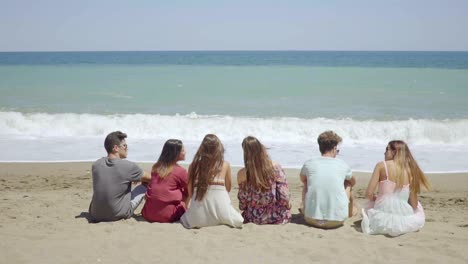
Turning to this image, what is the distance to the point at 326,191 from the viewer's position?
15.6ft

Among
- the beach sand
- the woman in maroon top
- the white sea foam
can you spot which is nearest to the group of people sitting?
the woman in maroon top

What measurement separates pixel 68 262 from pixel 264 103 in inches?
562

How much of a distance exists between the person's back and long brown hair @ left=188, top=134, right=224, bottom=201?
0.62 meters

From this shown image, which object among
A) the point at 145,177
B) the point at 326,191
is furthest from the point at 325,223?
the point at 145,177

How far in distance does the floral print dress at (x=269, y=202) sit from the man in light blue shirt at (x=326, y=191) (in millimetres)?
217

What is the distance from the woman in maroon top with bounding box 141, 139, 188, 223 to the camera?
4.93 metres

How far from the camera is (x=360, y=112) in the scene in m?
15.5

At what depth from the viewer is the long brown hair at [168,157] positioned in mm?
4895

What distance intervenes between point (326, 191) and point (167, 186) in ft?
5.33

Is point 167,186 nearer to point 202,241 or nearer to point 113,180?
point 113,180

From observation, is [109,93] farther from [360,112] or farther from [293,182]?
[293,182]

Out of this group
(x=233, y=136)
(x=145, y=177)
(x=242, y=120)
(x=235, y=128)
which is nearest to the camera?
(x=145, y=177)

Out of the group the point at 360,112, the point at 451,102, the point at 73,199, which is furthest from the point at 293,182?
the point at 451,102

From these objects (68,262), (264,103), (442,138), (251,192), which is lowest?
(68,262)
